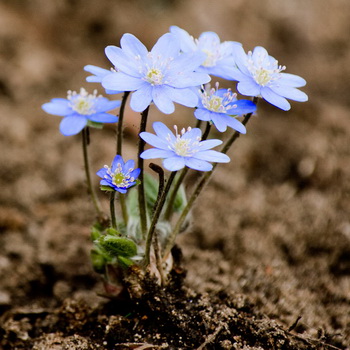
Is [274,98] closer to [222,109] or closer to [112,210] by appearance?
[222,109]

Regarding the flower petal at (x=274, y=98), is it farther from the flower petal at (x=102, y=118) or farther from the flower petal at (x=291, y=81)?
the flower petal at (x=102, y=118)

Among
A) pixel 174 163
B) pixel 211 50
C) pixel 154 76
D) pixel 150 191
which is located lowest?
pixel 150 191

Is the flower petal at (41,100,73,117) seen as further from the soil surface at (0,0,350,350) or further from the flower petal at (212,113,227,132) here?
the soil surface at (0,0,350,350)

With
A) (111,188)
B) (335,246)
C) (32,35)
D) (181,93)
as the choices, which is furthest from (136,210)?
(32,35)

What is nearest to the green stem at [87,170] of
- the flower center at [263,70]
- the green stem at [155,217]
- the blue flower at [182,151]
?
the green stem at [155,217]

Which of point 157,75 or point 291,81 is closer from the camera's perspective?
point 157,75

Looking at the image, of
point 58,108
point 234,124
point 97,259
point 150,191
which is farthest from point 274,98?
point 97,259

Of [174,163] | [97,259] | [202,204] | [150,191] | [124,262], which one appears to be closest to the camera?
[174,163]
